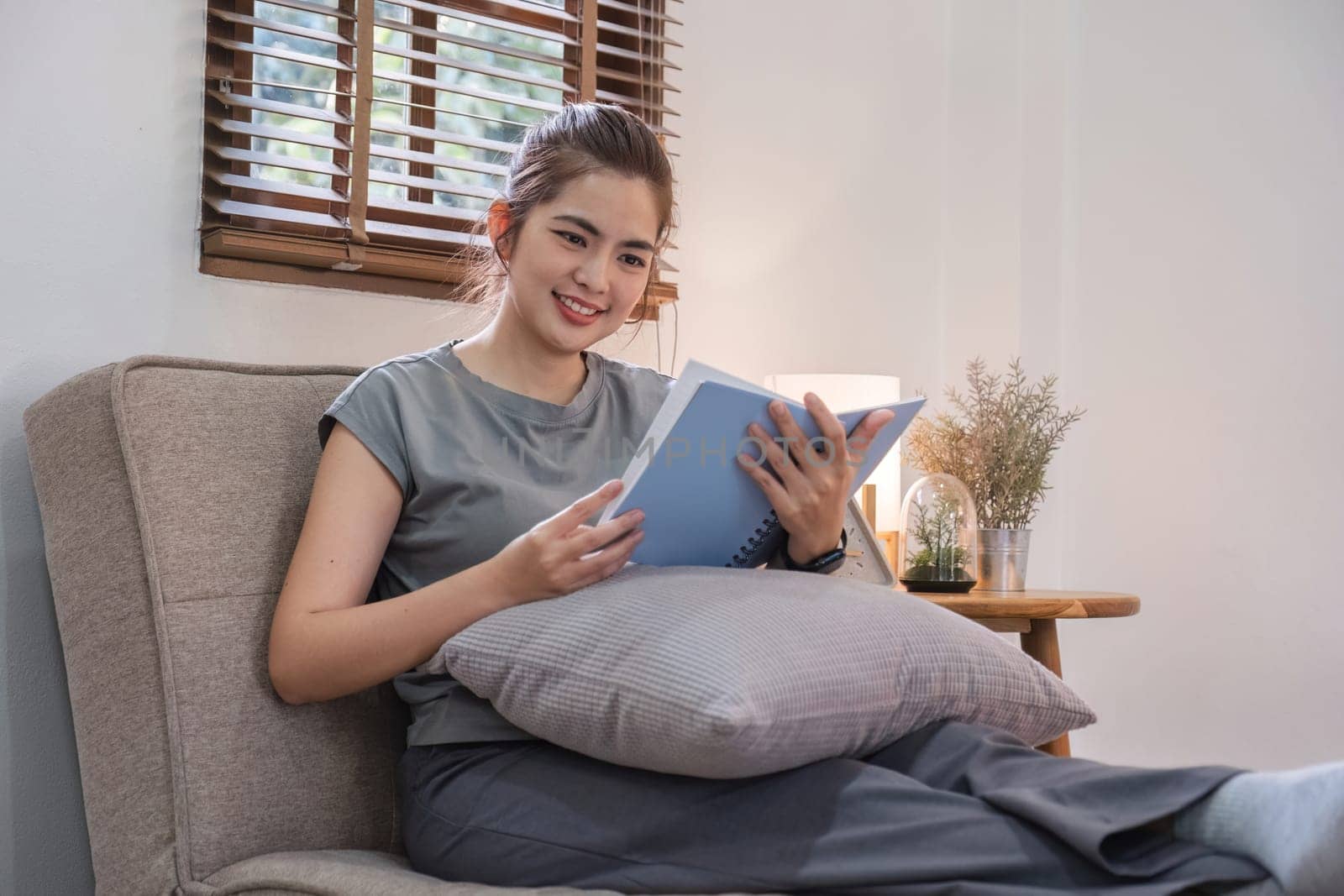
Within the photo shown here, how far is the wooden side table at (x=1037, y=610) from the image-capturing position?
1.73m

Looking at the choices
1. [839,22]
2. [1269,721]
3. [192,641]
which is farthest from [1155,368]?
[192,641]

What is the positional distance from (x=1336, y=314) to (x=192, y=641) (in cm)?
238

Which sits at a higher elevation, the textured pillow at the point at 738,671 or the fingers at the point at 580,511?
the fingers at the point at 580,511

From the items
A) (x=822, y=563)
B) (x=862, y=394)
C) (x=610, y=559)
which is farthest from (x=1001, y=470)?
(x=610, y=559)

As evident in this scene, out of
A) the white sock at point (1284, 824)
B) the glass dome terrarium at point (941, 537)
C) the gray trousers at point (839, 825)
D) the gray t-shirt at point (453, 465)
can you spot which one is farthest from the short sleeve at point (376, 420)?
the glass dome terrarium at point (941, 537)

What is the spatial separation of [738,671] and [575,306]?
58 cm

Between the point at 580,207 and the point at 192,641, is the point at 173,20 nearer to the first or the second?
the point at 580,207

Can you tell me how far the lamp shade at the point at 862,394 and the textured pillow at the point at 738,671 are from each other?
2.95 ft

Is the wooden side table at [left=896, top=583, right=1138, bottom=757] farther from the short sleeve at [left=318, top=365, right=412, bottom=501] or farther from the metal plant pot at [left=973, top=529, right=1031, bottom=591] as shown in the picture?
the short sleeve at [left=318, top=365, right=412, bottom=501]

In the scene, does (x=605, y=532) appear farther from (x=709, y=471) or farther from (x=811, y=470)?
(x=811, y=470)

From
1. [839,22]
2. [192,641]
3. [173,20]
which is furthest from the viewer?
[839,22]

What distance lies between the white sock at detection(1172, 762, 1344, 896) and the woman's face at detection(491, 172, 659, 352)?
2.60 feet

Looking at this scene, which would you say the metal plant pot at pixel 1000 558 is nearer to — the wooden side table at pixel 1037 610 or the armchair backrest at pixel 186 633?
the wooden side table at pixel 1037 610

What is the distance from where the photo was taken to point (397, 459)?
121cm
